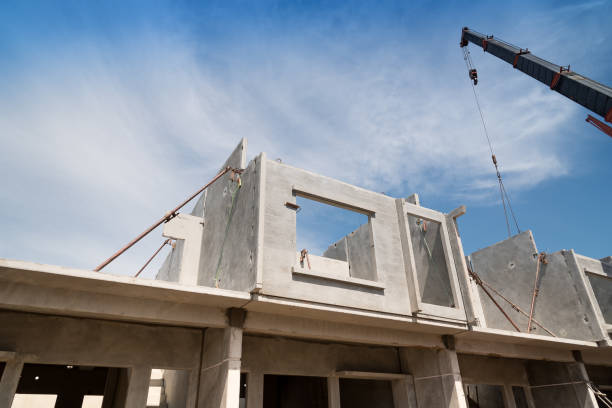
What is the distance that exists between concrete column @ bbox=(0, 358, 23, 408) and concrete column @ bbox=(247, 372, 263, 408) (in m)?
4.48

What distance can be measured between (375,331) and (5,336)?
747 centimetres

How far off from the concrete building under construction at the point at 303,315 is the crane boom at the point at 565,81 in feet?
16.2

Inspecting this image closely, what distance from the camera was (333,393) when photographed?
10.4m

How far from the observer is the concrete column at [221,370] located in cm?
722

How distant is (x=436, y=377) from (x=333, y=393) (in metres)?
2.66

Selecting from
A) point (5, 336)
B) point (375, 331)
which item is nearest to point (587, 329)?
point (375, 331)

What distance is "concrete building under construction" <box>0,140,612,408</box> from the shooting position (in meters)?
7.54

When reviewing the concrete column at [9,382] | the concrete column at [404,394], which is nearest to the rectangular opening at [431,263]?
the concrete column at [404,394]

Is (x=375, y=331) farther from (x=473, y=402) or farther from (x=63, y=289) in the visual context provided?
(x=473, y=402)

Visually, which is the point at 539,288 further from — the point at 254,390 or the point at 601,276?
the point at 254,390

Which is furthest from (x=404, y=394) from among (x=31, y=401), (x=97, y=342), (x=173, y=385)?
(x=31, y=401)

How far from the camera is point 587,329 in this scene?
1285cm

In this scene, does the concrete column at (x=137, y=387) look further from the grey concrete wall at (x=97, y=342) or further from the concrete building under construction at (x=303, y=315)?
the grey concrete wall at (x=97, y=342)

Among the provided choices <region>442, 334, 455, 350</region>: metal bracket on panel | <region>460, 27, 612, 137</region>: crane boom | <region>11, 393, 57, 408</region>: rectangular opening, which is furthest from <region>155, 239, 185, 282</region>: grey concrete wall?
<region>460, 27, 612, 137</region>: crane boom
